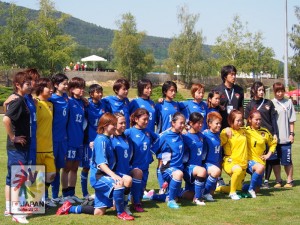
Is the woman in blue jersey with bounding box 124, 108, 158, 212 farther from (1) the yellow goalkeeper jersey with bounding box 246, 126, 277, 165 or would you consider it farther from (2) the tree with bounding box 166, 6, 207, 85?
(2) the tree with bounding box 166, 6, 207, 85

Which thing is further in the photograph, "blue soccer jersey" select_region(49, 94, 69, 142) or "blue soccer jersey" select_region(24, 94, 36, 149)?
"blue soccer jersey" select_region(49, 94, 69, 142)

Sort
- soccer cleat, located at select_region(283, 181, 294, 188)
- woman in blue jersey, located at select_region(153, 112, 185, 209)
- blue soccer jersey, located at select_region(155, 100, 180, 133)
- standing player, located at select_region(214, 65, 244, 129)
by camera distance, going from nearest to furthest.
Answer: woman in blue jersey, located at select_region(153, 112, 185, 209)
blue soccer jersey, located at select_region(155, 100, 180, 133)
standing player, located at select_region(214, 65, 244, 129)
soccer cleat, located at select_region(283, 181, 294, 188)

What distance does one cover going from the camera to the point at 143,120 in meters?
7.31

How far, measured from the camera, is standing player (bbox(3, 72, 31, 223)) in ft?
21.0

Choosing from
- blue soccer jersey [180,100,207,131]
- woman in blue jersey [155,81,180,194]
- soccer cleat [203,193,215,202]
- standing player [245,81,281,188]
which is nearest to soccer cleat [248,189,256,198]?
soccer cleat [203,193,215,202]

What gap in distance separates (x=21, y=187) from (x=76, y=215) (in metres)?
0.84

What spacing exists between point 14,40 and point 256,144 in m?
51.9

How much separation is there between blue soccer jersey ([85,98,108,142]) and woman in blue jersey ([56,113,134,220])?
1140 mm

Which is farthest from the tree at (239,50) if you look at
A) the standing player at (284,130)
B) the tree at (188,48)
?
the standing player at (284,130)

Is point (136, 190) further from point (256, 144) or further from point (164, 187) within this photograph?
point (256, 144)

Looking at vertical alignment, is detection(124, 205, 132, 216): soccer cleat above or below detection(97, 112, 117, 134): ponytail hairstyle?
below

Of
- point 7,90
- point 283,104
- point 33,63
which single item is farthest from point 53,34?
point 283,104

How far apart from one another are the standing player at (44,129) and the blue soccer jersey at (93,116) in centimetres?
89

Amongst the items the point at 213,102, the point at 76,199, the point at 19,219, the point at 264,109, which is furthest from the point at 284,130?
the point at 19,219
